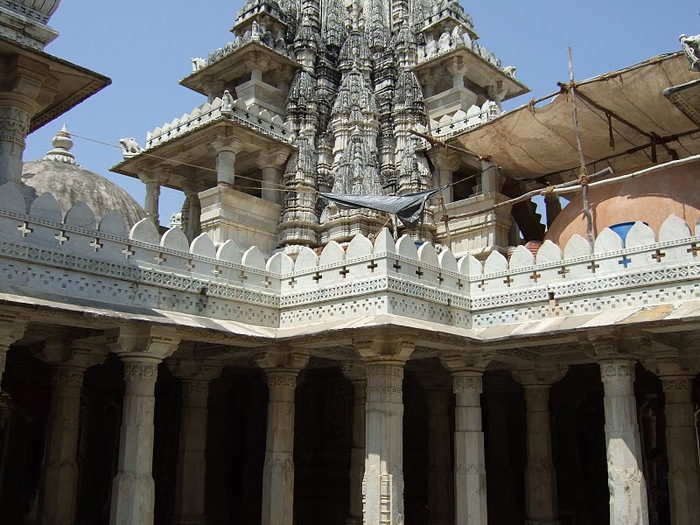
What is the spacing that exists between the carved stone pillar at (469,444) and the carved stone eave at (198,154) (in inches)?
410

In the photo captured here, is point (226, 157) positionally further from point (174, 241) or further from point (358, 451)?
point (358, 451)

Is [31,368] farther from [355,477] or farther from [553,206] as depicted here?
[553,206]

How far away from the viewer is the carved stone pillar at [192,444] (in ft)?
47.1

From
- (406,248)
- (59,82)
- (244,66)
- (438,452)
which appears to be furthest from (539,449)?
(244,66)

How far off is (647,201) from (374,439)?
6.65m

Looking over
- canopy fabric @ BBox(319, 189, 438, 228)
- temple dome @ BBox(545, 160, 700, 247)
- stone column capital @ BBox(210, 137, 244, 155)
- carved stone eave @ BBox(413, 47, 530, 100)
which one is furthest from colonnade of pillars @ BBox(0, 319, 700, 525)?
carved stone eave @ BBox(413, 47, 530, 100)

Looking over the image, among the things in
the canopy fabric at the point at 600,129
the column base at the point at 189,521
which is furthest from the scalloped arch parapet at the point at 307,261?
the canopy fabric at the point at 600,129

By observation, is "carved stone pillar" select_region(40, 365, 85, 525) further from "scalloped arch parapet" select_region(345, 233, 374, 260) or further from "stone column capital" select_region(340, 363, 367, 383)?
"scalloped arch parapet" select_region(345, 233, 374, 260)

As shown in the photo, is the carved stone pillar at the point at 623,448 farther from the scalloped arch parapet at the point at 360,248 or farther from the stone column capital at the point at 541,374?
the scalloped arch parapet at the point at 360,248

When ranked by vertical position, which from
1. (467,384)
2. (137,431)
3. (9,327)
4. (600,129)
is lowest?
(137,431)

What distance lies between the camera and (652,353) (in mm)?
12258

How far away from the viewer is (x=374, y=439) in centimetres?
1117

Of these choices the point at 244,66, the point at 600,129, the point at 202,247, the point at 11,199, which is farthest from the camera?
the point at 244,66

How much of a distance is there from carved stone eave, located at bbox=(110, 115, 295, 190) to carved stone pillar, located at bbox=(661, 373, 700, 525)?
12.9 metres
